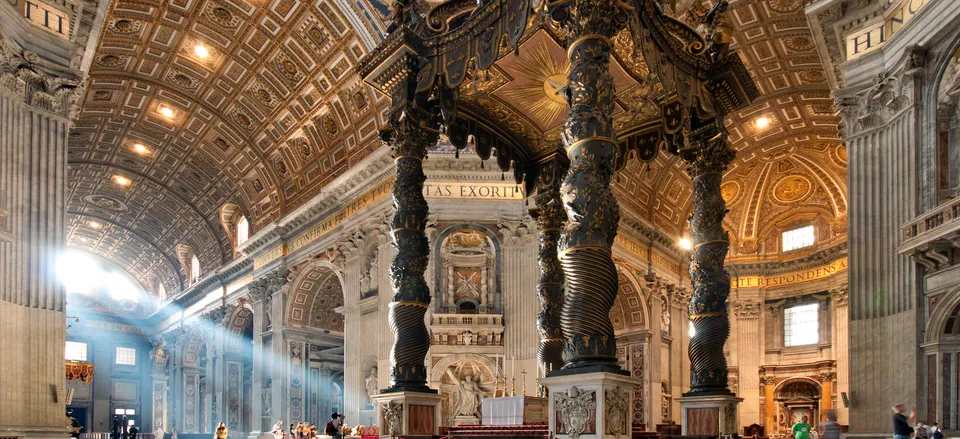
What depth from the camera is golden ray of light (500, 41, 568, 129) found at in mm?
10547

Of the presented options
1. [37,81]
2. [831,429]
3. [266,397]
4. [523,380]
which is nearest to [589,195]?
[831,429]

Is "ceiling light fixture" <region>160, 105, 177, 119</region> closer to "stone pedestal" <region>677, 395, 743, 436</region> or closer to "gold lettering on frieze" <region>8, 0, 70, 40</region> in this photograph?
"gold lettering on frieze" <region>8, 0, 70, 40</region>

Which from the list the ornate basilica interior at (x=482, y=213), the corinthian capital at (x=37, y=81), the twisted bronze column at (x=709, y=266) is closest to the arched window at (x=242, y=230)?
the ornate basilica interior at (x=482, y=213)

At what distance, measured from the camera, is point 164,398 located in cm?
4309

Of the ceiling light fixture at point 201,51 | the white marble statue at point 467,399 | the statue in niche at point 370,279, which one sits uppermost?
the ceiling light fixture at point 201,51

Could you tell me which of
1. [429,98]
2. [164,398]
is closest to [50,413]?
[429,98]

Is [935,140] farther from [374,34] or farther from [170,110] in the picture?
[170,110]

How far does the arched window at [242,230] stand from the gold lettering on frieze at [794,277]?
1770cm

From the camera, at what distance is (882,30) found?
533 inches

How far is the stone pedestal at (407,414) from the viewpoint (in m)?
9.57

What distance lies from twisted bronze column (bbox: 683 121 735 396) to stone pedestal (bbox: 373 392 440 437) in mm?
2990

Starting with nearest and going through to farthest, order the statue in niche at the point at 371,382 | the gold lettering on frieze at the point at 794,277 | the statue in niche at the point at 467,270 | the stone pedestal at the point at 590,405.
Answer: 1. the stone pedestal at the point at 590,405
2. the statue in niche at the point at 467,270
3. the statue in niche at the point at 371,382
4. the gold lettering on frieze at the point at 794,277

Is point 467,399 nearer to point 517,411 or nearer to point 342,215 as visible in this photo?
point 342,215

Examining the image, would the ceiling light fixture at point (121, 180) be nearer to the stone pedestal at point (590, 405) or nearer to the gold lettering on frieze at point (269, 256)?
the gold lettering on frieze at point (269, 256)
